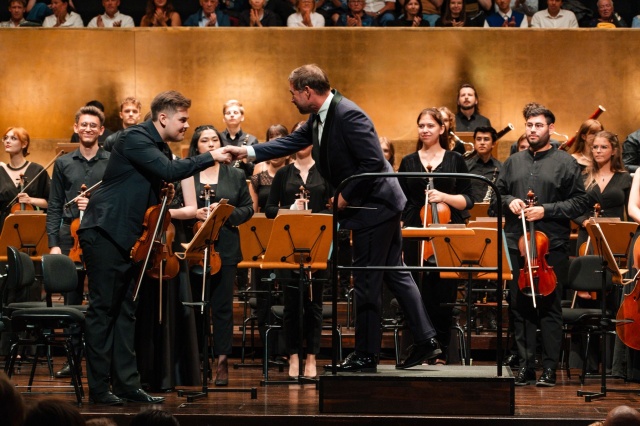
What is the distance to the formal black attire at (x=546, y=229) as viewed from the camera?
659 centimetres

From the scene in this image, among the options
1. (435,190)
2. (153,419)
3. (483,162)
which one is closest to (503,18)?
(483,162)

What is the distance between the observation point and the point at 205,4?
1125 cm

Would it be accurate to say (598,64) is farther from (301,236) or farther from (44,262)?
(44,262)

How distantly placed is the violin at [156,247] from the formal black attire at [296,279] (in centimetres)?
97

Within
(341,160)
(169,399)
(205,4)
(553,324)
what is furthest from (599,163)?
(205,4)

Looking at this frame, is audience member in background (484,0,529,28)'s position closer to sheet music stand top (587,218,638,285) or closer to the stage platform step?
sheet music stand top (587,218,638,285)

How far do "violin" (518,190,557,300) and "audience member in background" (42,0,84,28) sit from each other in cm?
656

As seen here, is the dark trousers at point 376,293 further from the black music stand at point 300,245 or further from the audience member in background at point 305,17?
the audience member in background at point 305,17

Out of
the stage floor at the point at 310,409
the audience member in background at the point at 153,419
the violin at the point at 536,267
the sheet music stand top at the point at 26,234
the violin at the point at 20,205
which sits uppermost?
the violin at the point at 20,205

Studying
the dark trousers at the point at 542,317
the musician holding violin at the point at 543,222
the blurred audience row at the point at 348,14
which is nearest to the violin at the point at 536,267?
the musician holding violin at the point at 543,222

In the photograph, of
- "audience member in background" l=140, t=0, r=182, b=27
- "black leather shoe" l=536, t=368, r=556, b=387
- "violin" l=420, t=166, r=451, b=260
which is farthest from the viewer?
"audience member in background" l=140, t=0, r=182, b=27

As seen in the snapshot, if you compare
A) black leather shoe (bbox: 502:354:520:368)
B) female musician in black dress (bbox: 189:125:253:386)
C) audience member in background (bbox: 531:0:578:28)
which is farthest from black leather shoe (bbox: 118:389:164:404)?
audience member in background (bbox: 531:0:578:28)

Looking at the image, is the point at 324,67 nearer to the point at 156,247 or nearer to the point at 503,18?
the point at 503,18

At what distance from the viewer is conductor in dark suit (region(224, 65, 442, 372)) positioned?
5301mm
